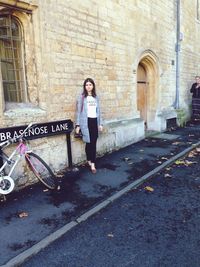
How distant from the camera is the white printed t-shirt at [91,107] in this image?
550 centimetres

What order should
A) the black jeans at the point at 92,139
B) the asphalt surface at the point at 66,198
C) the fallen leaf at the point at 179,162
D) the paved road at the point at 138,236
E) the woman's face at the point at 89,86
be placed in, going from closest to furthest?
the paved road at the point at 138,236, the asphalt surface at the point at 66,198, the woman's face at the point at 89,86, the black jeans at the point at 92,139, the fallen leaf at the point at 179,162

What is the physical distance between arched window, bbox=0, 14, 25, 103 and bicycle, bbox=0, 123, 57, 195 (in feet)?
2.81

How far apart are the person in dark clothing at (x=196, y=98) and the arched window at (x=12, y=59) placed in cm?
919

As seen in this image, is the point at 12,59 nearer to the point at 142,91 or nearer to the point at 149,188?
the point at 149,188

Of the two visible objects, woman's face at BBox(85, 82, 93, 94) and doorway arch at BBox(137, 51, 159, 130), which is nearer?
woman's face at BBox(85, 82, 93, 94)

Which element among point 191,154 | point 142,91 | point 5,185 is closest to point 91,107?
point 5,185

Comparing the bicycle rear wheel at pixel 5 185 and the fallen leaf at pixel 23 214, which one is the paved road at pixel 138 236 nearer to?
the fallen leaf at pixel 23 214

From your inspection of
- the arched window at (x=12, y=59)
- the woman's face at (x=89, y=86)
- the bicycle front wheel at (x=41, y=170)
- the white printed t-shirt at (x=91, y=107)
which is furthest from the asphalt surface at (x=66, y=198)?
the arched window at (x=12, y=59)

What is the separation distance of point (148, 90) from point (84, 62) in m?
4.39

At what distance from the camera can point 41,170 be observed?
4793 millimetres

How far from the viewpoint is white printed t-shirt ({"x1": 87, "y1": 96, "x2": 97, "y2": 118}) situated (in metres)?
5.50

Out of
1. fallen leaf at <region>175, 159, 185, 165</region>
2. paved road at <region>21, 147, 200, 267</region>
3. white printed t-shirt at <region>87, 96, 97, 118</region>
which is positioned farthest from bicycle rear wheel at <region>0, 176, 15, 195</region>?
fallen leaf at <region>175, 159, 185, 165</region>

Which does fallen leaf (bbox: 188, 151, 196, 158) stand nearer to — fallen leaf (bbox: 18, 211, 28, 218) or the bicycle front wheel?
the bicycle front wheel

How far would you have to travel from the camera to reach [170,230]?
341 cm
